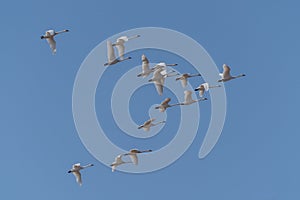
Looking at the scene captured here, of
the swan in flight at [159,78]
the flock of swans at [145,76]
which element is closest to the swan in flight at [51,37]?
the flock of swans at [145,76]

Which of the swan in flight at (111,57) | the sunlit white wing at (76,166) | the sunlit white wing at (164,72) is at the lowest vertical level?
the sunlit white wing at (76,166)

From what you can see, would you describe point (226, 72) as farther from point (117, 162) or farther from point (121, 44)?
point (117, 162)

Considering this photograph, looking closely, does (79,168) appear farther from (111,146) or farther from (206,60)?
(206,60)

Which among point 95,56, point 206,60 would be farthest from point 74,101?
point 206,60

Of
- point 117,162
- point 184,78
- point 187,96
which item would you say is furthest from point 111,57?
point 117,162

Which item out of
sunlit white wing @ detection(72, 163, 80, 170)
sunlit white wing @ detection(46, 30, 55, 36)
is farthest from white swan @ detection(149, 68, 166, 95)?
sunlit white wing @ detection(72, 163, 80, 170)

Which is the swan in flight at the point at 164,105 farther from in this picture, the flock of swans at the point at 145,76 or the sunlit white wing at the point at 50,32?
the sunlit white wing at the point at 50,32

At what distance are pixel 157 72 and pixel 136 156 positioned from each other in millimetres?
4090

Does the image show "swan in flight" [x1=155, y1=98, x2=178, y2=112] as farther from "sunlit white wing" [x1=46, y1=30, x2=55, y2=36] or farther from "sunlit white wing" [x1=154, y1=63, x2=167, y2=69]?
"sunlit white wing" [x1=46, y1=30, x2=55, y2=36]

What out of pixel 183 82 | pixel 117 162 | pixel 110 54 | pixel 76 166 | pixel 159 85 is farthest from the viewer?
pixel 183 82

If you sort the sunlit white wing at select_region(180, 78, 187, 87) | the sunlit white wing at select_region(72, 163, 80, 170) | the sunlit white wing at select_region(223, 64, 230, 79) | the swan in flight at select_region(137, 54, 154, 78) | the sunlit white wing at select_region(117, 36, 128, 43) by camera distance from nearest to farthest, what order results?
1. the swan in flight at select_region(137, 54, 154, 78)
2. the sunlit white wing at select_region(223, 64, 230, 79)
3. the sunlit white wing at select_region(117, 36, 128, 43)
4. the sunlit white wing at select_region(72, 163, 80, 170)
5. the sunlit white wing at select_region(180, 78, 187, 87)

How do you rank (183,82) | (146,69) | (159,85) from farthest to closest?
(183,82) → (159,85) → (146,69)

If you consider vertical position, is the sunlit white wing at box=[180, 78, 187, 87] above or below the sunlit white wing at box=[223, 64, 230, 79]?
above

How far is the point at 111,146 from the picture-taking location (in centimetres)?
5878
